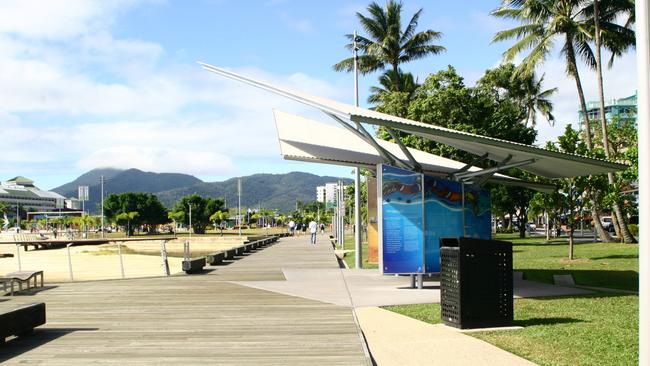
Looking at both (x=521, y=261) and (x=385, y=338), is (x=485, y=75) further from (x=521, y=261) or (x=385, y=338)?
(x=385, y=338)

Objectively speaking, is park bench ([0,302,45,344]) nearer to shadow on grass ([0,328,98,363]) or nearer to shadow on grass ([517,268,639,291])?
shadow on grass ([0,328,98,363])

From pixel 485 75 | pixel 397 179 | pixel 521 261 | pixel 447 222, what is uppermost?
pixel 485 75

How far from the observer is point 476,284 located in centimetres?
862

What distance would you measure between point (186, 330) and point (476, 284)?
4.03 metres

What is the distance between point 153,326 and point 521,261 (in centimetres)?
1687

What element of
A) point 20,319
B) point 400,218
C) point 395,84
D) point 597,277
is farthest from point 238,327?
point 395,84

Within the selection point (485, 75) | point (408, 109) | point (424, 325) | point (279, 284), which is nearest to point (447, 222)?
point (279, 284)

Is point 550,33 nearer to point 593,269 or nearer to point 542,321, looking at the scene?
point 593,269

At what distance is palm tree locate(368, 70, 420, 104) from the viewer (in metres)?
45.6

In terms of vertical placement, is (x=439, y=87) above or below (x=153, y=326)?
above

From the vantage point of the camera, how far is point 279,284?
15.1 meters

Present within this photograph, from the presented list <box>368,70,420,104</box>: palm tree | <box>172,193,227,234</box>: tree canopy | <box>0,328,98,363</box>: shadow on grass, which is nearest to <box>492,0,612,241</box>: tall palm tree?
<box>368,70,420,104</box>: palm tree

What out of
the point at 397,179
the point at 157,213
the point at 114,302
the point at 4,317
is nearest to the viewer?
the point at 4,317

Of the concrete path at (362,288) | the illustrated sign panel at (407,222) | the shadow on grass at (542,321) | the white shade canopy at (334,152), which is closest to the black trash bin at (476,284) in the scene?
the shadow on grass at (542,321)
